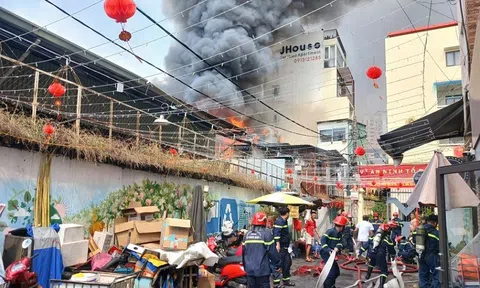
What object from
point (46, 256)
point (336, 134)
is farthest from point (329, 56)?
point (46, 256)

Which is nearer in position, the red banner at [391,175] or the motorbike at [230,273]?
the motorbike at [230,273]

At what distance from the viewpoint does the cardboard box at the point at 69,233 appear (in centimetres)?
698

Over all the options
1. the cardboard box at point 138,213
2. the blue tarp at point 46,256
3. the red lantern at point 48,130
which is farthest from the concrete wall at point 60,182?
the blue tarp at point 46,256

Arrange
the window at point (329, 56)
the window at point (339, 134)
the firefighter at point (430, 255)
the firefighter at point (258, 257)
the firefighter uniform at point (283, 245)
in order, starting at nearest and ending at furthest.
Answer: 1. the firefighter at point (258, 257)
2. the firefighter at point (430, 255)
3. the firefighter uniform at point (283, 245)
4. the window at point (339, 134)
5. the window at point (329, 56)

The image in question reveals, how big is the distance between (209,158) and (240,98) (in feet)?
49.2

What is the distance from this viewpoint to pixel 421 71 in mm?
27375

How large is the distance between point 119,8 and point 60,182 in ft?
14.0

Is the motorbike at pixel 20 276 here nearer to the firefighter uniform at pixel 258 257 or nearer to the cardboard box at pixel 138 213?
the firefighter uniform at pixel 258 257

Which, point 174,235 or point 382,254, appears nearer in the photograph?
point 174,235

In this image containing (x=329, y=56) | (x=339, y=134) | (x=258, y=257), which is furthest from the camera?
(x=329, y=56)

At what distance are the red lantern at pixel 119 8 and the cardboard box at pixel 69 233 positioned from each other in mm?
3751

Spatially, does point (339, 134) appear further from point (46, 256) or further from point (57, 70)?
point (46, 256)

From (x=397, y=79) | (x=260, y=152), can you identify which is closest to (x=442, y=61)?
(x=397, y=79)

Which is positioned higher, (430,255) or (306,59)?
(306,59)
